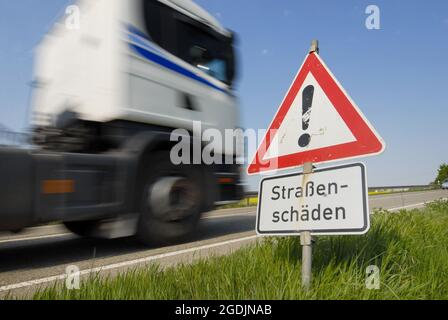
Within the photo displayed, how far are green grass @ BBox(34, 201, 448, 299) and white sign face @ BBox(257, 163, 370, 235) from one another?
0.38 m

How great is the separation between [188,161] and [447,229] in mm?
3575

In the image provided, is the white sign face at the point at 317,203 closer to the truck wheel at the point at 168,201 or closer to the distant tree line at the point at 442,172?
the truck wheel at the point at 168,201

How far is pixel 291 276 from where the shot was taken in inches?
95.0

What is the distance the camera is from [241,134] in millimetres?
6090

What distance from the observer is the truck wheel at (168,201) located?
4.71m

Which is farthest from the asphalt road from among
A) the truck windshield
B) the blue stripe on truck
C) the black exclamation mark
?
the truck windshield

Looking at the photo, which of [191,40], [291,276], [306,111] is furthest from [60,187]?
[191,40]

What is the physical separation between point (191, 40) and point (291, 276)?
3.99 meters

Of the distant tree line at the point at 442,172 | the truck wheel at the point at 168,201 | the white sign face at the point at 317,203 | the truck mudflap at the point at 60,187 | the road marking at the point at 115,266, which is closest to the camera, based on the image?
the white sign face at the point at 317,203

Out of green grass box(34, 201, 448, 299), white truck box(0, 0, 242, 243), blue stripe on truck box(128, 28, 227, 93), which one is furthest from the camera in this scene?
blue stripe on truck box(128, 28, 227, 93)

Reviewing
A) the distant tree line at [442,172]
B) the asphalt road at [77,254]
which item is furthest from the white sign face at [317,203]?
the distant tree line at [442,172]

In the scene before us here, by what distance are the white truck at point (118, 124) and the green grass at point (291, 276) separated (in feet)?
4.91

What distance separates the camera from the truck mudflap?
3.39m

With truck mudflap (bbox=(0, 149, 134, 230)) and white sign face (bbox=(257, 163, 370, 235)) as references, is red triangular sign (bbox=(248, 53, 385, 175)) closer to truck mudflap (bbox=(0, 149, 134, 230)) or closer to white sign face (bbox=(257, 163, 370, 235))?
white sign face (bbox=(257, 163, 370, 235))
